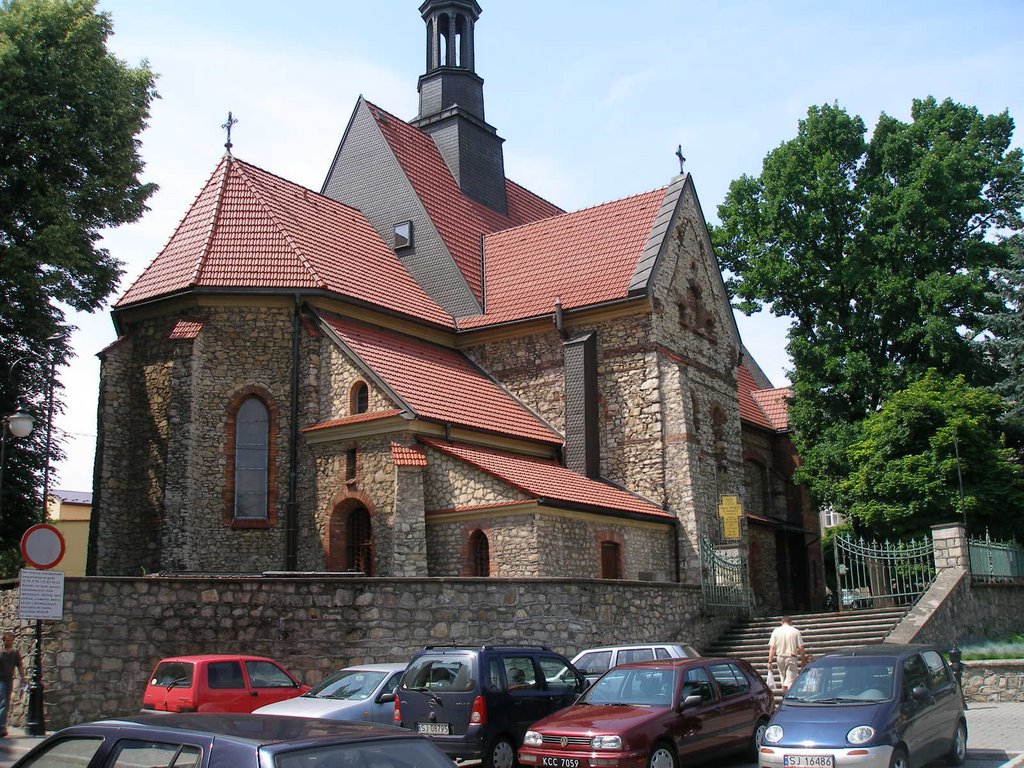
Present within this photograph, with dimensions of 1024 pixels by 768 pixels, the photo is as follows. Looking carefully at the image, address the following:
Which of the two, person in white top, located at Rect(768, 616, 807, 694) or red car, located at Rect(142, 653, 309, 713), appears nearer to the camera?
red car, located at Rect(142, 653, 309, 713)

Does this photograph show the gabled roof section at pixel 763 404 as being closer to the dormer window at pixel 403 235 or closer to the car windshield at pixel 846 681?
the dormer window at pixel 403 235

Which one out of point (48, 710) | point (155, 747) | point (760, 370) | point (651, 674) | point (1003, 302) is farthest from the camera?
point (760, 370)

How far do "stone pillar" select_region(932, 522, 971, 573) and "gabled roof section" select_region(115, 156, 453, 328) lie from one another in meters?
13.2

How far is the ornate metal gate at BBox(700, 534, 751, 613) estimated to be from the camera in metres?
23.9

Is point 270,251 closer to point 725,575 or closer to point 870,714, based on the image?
point 725,575

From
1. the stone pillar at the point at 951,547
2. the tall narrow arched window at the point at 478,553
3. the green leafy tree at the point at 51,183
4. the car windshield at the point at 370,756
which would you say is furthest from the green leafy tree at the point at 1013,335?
the car windshield at the point at 370,756

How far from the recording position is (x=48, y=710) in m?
14.8

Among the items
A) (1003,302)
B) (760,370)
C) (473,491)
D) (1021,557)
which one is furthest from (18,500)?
(760,370)

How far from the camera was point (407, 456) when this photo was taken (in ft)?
70.6

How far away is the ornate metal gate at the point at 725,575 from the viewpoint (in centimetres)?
2392

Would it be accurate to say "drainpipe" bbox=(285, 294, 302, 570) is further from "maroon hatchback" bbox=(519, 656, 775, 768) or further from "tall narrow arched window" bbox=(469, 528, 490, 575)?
"maroon hatchback" bbox=(519, 656, 775, 768)

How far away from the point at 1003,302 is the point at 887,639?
526 inches

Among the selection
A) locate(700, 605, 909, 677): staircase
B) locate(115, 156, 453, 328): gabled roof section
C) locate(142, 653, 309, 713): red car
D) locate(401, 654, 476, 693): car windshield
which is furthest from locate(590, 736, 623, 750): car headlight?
locate(115, 156, 453, 328): gabled roof section

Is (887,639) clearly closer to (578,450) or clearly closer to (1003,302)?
(578,450)
